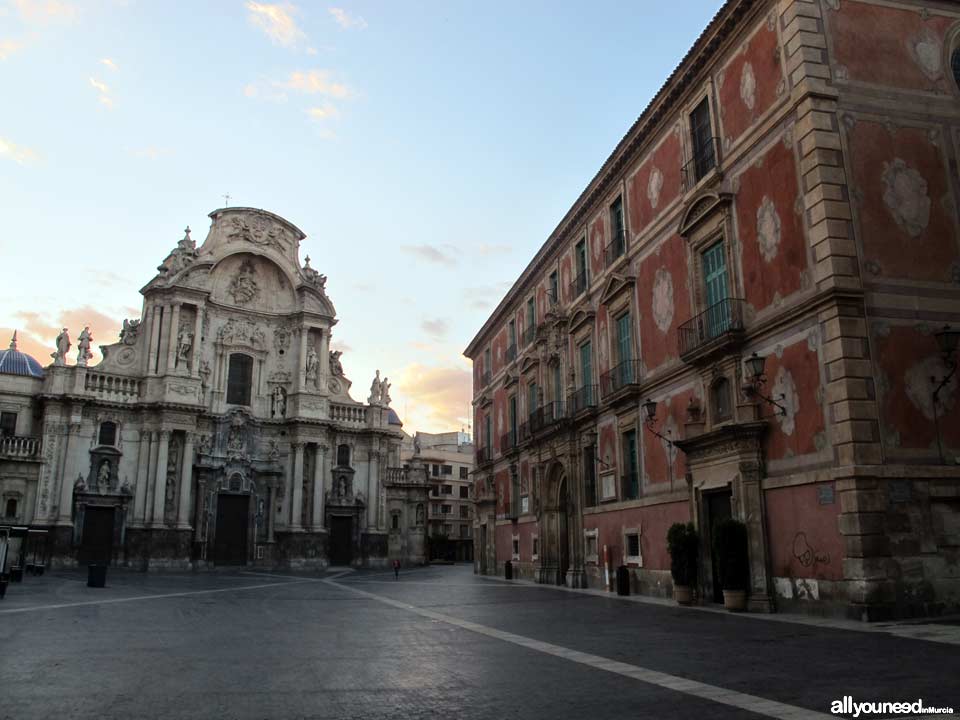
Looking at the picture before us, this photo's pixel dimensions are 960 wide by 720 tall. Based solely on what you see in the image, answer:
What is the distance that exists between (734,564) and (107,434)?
37120 millimetres

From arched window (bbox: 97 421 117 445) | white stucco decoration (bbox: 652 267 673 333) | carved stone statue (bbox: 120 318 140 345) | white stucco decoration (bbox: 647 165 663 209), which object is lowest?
arched window (bbox: 97 421 117 445)

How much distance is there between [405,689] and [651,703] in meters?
2.66

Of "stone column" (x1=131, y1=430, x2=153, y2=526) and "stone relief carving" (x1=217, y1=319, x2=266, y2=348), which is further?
"stone relief carving" (x1=217, y1=319, x2=266, y2=348)

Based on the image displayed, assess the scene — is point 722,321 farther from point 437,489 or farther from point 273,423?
point 437,489

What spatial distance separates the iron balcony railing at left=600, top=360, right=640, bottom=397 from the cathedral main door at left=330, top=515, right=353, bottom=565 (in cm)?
2940

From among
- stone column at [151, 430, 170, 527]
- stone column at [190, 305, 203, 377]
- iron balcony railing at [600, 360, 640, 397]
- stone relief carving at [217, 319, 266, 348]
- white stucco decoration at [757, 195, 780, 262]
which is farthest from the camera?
stone relief carving at [217, 319, 266, 348]

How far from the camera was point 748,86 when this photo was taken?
1873 centimetres

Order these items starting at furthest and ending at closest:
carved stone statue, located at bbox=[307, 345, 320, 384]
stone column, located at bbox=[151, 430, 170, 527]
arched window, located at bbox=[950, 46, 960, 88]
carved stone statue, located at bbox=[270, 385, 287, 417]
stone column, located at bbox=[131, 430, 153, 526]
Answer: carved stone statue, located at bbox=[307, 345, 320, 384] → carved stone statue, located at bbox=[270, 385, 287, 417] → stone column, located at bbox=[131, 430, 153, 526] → stone column, located at bbox=[151, 430, 170, 527] → arched window, located at bbox=[950, 46, 960, 88]

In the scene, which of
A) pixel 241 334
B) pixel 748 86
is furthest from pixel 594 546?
pixel 241 334

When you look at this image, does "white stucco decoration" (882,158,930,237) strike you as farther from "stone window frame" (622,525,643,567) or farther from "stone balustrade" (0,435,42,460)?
"stone balustrade" (0,435,42,460)

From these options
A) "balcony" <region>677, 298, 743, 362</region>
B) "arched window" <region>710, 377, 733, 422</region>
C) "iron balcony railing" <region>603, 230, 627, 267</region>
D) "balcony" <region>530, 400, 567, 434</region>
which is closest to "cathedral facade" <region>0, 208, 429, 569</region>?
"balcony" <region>530, 400, 567, 434</region>

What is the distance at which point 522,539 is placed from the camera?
1416 inches

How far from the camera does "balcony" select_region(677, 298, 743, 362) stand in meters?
18.4

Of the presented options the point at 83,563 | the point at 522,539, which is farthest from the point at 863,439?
the point at 83,563
